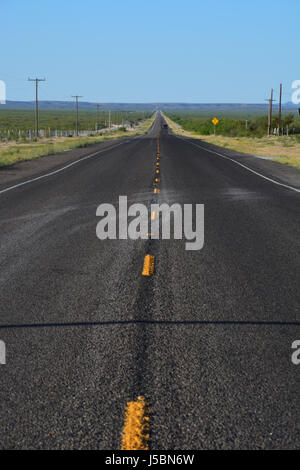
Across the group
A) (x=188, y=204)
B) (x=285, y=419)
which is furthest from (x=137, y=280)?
(x=188, y=204)

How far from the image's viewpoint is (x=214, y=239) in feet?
32.4

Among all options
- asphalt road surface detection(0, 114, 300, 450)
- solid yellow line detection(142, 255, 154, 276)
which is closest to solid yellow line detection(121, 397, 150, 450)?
asphalt road surface detection(0, 114, 300, 450)

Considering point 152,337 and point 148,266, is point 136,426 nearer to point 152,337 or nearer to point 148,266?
point 152,337

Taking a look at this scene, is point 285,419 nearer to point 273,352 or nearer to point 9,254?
point 273,352

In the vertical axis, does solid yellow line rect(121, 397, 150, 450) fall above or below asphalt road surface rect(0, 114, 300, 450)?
below

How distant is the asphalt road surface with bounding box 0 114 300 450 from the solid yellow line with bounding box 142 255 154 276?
0.10 metres

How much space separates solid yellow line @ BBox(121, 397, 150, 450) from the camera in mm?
3605

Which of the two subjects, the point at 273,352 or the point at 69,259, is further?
the point at 69,259

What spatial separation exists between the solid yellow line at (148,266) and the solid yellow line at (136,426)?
3.50 m

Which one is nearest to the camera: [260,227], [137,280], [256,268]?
[137,280]

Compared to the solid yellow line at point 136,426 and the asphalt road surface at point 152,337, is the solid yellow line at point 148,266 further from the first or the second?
the solid yellow line at point 136,426

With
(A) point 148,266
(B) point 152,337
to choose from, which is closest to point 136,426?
(B) point 152,337

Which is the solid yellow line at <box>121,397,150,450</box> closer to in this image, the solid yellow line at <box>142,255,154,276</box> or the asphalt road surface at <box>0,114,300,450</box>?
the asphalt road surface at <box>0,114,300,450</box>

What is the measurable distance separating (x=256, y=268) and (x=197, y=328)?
2.59 meters
